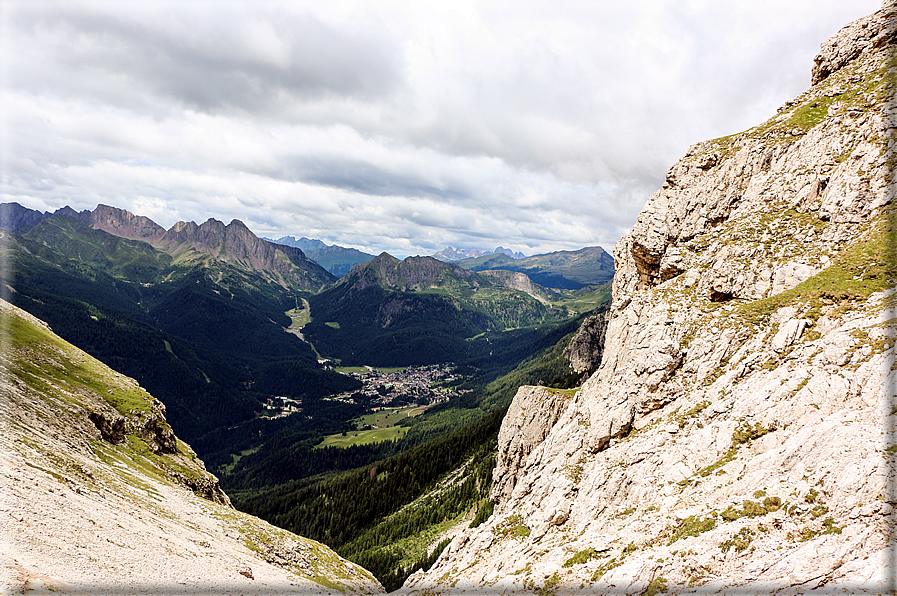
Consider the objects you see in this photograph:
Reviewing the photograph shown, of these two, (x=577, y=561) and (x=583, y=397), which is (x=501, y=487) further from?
(x=577, y=561)

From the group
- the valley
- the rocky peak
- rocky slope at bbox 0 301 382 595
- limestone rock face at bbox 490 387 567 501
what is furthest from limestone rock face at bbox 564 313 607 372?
rocky slope at bbox 0 301 382 595

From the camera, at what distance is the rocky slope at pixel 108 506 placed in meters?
23.6

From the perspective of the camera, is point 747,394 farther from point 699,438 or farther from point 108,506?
point 108,506

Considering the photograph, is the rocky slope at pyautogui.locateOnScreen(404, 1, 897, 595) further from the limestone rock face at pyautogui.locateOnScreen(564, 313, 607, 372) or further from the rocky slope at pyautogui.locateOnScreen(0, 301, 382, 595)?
the limestone rock face at pyautogui.locateOnScreen(564, 313, 607, 372)

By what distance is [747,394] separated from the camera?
2292 cm

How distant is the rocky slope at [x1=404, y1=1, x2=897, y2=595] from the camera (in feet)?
53.4

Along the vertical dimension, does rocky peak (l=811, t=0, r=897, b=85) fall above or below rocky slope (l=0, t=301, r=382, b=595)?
above

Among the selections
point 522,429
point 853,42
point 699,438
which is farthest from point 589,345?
point 699,438

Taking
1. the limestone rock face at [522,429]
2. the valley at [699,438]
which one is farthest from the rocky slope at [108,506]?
the limestone rock face at [522,429]

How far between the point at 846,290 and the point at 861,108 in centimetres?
2339

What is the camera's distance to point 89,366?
69438 mm

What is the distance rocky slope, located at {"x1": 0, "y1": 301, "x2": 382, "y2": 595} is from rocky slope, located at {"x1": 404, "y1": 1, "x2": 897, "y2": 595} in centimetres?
2203

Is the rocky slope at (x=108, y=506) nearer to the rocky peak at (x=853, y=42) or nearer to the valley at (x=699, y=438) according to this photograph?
the valley at (x=699, y=438)

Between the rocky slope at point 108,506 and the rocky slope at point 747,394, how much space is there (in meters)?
22.0
